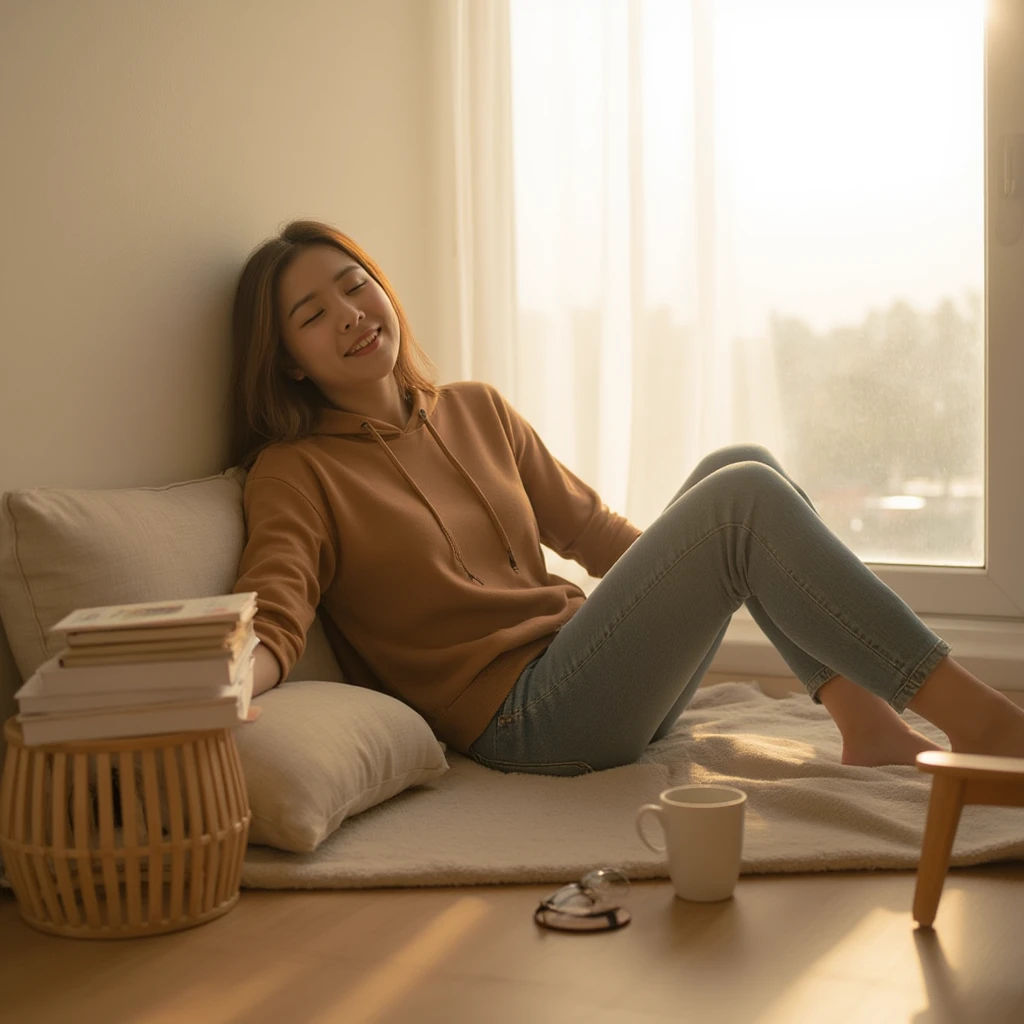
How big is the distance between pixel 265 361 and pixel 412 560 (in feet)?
1.33

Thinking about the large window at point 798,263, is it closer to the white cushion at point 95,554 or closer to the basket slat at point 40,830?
the white cushion at point 95,554

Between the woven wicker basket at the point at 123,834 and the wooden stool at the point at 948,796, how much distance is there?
2.52 feet

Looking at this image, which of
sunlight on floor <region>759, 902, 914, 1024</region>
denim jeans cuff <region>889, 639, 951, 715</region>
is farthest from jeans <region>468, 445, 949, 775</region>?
sunlight on floor <region>759, 902, 914, 1024</region>

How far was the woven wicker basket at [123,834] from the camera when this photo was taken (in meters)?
1.40

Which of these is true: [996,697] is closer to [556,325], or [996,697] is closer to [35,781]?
[35,781]

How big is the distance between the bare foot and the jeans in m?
0.11

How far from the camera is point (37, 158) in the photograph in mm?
1721

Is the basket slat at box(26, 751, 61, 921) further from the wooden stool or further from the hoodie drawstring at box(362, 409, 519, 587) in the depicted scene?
the wooden stool

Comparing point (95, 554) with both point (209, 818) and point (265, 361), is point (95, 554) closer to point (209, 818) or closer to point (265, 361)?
point (209, 818)

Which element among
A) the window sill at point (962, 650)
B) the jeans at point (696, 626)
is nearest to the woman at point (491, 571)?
the jeans at point (696, 626)

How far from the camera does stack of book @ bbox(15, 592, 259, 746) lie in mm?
1389

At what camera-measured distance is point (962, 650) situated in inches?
95.8

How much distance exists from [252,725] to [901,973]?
83cm

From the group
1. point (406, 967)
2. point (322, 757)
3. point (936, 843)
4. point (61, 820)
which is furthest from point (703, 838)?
point (61, 820)
